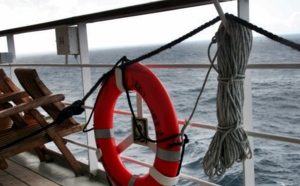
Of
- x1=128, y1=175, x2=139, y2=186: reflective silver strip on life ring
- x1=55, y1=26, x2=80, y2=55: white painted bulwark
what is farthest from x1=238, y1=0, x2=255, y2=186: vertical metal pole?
x1=55, y1=26, x2=80, y2=55: white painted bulwark

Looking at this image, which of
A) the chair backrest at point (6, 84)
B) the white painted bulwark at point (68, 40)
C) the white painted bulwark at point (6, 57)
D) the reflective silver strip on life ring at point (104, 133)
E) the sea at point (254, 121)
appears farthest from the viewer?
the sea at point (254, 121)

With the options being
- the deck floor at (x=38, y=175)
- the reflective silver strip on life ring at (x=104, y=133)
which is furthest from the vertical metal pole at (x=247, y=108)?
the deck floor at (x=38, y=175)

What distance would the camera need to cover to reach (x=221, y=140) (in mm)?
1309

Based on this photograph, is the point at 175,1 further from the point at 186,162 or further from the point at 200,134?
the point at 200,134

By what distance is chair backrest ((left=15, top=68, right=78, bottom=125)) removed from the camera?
8.18ft

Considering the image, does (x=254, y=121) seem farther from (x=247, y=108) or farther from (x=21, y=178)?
(x=247, y=108)

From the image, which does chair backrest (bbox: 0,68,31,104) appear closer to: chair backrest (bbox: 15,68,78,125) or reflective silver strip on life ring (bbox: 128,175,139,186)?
chair backrest (bbox: 15,68,78,125)

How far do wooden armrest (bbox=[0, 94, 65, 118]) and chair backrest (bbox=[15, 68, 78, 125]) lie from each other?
11 centimetres

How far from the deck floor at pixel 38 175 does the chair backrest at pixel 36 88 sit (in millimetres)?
364

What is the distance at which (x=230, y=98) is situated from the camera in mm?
1286

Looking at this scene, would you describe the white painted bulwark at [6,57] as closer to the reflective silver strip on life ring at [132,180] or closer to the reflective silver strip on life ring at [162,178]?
the reflective silver strip on life ring at [132,180]

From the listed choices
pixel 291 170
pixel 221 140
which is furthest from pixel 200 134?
pixel 221 140

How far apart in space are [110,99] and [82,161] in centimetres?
93

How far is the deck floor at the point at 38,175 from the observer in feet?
7.86
